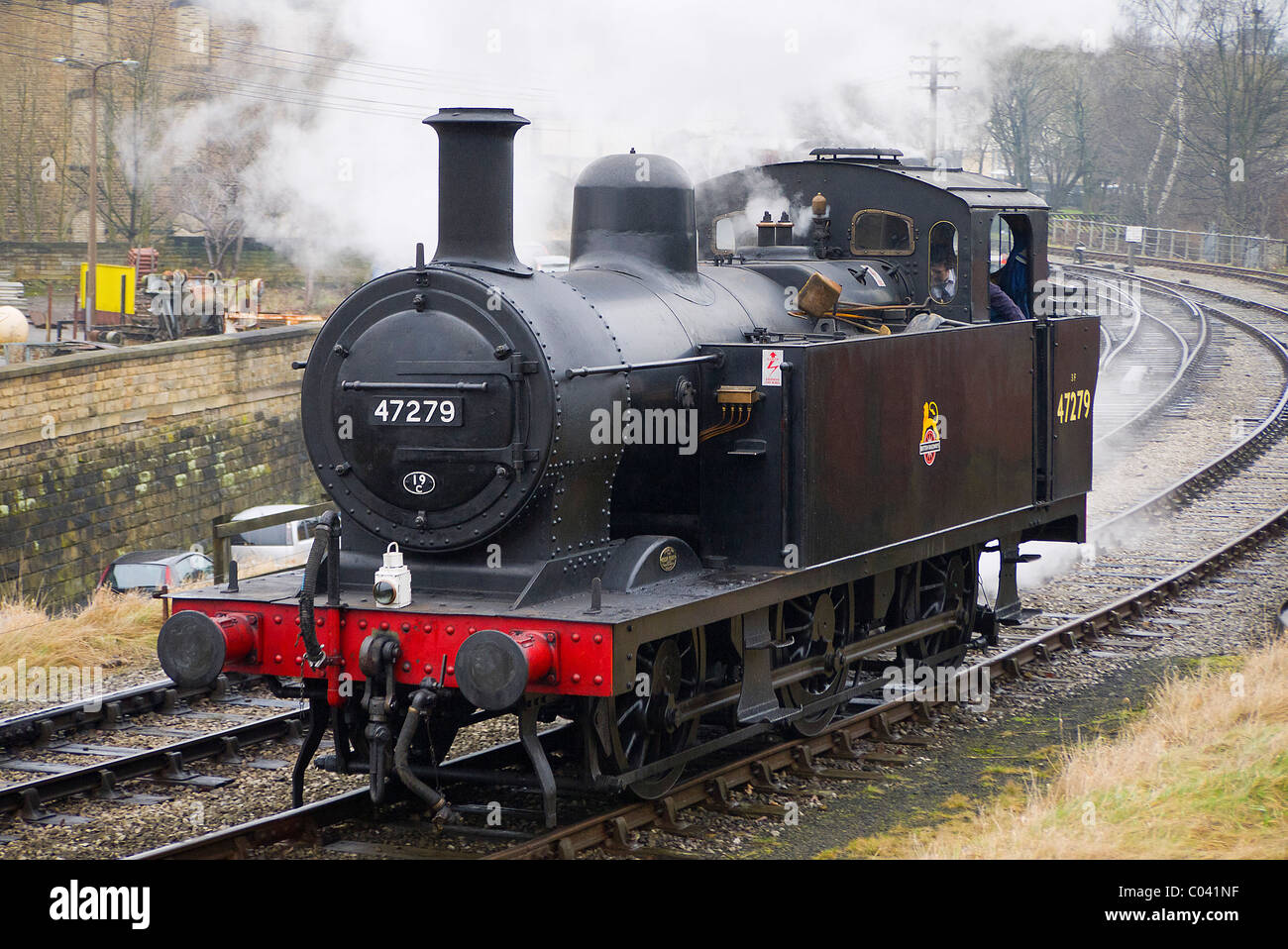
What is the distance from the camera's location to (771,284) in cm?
779

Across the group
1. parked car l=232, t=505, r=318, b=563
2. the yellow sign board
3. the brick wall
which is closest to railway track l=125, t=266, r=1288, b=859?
parked car l=232, t=505, r=318, b=563

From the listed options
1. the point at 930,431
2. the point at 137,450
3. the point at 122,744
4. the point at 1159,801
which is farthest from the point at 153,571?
the point at 1159,801

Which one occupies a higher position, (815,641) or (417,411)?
(417,411)

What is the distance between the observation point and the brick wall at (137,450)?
20938 mm

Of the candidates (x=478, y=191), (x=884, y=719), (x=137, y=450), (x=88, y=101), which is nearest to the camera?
(x=478, y=191)

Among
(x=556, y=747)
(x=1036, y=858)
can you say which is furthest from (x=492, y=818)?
(x=1036, y=858)

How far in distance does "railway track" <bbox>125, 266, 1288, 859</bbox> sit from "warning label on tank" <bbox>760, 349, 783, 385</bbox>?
5.76 ft

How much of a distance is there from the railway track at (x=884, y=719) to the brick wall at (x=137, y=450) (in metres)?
14.2

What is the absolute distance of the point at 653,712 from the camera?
6223mm

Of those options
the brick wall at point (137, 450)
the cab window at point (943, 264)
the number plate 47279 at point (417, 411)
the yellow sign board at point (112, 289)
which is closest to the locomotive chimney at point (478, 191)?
the number plate 47279 at point (417, 411)

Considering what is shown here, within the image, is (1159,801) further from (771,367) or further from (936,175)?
(936,175)

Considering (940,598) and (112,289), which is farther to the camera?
(112,289)

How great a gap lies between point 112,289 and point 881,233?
22804 mm

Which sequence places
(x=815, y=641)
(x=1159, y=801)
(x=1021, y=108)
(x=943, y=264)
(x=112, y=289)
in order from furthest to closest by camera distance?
(x=1021, y=108), (x=112, y=289), (x=943, y=264), (x=815, y=641), (x=1159, y=801)
